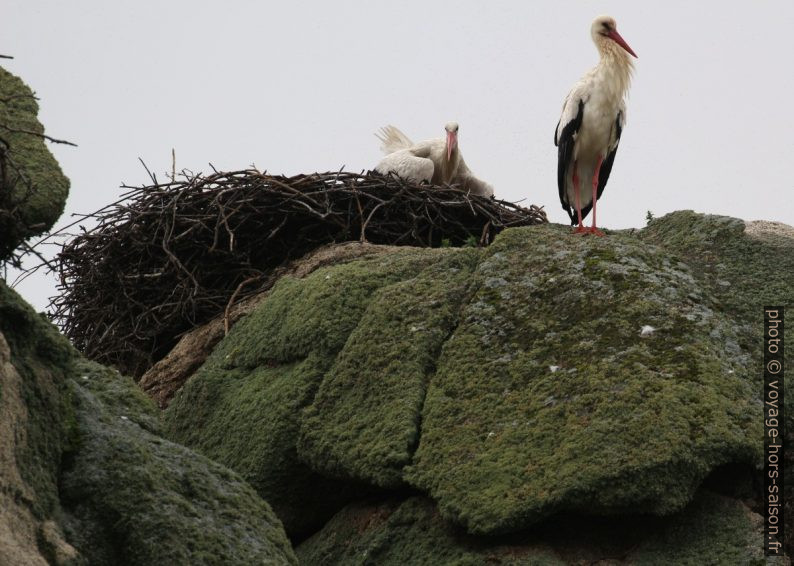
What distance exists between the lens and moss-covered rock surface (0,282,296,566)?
11.1 feet

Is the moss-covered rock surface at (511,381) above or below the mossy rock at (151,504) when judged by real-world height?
above

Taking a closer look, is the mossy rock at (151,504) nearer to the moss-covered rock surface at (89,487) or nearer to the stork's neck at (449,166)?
the moss-covered rock surface at (89,487)

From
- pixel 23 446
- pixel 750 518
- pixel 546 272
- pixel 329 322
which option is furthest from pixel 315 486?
pixel 23 446

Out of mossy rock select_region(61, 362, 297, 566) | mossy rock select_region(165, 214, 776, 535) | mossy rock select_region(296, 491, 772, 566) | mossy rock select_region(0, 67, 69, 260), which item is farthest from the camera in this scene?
mossy rock select_region(0, 67, 69, 260)

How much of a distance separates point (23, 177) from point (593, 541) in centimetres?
272

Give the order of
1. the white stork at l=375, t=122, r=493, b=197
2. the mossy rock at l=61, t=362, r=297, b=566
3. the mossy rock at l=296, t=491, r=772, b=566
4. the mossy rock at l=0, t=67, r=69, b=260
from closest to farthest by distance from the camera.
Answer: the mossy rock at l=61, t=362, r=297, b=566, the mossy rock at l=296, t=491, r=772, b=566, the mossy rock at l=0, t=67, r=69, b=260, the white stork at l=375, t=122, r=493, b=197

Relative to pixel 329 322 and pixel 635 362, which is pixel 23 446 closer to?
pixel 635 362

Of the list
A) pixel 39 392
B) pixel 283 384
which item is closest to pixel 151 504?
pixel 39 392

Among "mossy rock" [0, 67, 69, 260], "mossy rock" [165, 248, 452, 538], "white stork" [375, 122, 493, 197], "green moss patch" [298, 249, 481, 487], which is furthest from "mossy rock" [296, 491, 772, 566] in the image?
"white stork" [375, 122, 493, 197]

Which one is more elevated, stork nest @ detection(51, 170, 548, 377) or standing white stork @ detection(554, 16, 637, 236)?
standing white stork @ detection(554, 16, 637, 236)

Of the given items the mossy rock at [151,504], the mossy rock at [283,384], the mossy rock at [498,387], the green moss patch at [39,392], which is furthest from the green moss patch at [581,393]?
the green moss patch at [39,392]

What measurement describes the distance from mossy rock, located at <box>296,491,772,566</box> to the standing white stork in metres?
4.68

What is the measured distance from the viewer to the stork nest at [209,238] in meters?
9.39

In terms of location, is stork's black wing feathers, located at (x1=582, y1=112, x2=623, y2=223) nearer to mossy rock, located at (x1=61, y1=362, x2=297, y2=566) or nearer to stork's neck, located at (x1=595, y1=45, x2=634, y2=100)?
stork's neck, located at (x1=595, y1=45, x2=634, y2=100)
